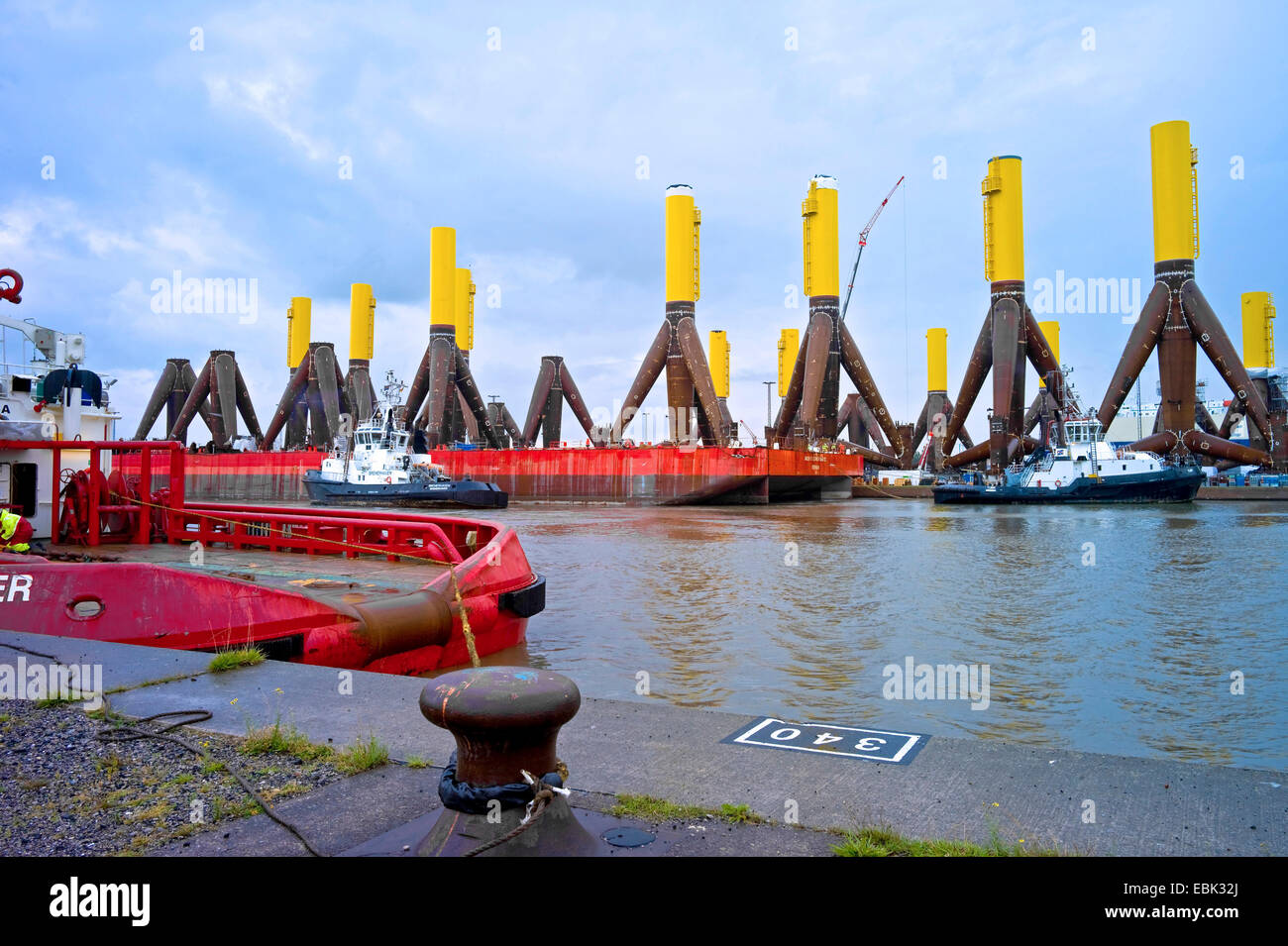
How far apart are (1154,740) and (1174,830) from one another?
129 inches

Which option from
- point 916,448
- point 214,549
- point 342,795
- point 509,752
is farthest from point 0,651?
point 916,448

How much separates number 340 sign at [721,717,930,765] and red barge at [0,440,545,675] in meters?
2.43

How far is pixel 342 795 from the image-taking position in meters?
3.04

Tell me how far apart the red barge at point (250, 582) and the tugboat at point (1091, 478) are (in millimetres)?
33069

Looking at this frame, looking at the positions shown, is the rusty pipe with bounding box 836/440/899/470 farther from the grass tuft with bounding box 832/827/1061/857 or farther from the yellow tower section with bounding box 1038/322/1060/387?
the grass tuft with bounding box 832/827/1061/857

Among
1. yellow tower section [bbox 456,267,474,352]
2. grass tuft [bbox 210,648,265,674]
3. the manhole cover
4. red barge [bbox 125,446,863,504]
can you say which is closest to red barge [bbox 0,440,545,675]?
grass tuft [bbox 210,648,265,674]

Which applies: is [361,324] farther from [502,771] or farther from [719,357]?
[502,771]

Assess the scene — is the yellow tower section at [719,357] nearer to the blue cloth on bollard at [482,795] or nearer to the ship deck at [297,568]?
the ship deck at [297,568]

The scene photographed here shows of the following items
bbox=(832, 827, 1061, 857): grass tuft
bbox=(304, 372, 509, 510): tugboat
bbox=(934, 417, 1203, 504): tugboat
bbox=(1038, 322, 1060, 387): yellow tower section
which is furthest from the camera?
bbox=(1038, 322, 1060, 387): yellow tower section

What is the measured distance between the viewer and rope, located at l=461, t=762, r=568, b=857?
2301 mm

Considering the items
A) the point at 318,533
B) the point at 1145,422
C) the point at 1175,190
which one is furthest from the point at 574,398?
the point at 1145,422

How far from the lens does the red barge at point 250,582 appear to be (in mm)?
6309

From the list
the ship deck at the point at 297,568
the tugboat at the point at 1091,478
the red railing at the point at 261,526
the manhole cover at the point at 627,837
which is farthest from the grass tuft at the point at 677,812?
the tugboat at the point at 1091,478
